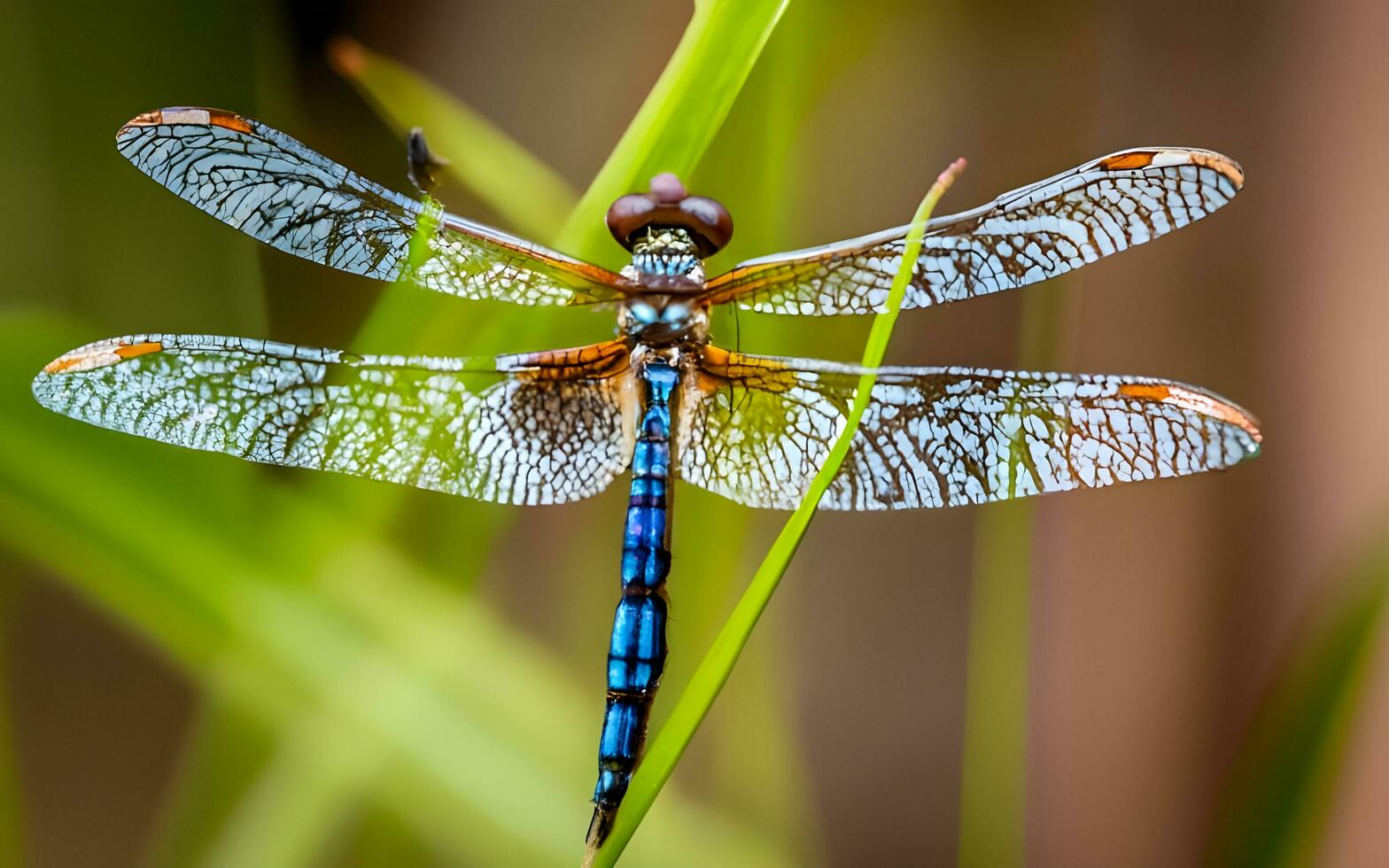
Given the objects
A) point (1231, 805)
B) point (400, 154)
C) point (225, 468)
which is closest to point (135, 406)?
point (225, 468)

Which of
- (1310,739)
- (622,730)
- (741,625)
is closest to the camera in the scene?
(741,625)

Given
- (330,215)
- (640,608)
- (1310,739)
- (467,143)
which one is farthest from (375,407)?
(1310,739)

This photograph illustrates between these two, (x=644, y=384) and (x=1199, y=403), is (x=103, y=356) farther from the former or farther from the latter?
(x=1199, y=403)

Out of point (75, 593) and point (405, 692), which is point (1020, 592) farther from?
point (75, 593)

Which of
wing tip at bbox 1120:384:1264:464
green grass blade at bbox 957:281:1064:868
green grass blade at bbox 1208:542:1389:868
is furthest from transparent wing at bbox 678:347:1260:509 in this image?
green grass blade at bbox 1208:542:1389:868

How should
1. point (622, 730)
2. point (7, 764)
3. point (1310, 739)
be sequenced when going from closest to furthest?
1. point (622, 730)
2. point (1310, 739)
3. point (7, 764)

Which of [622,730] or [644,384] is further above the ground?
[644,384]

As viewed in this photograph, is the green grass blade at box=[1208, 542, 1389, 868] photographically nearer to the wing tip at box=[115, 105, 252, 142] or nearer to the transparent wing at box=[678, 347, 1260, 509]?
the transparent wing at box=[678, 347, 1260, 509]
